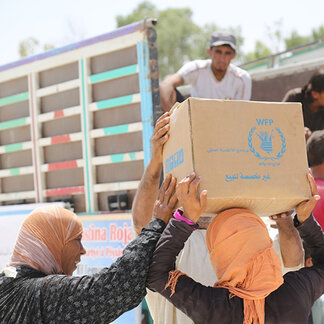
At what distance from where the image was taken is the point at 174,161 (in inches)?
70.9

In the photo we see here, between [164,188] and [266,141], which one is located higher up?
[266,141]

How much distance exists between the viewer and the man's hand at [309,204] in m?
1.71

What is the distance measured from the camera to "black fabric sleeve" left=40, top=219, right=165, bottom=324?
1.58 meters

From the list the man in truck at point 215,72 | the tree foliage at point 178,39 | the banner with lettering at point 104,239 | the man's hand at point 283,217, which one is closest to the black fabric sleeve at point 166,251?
the man's hand at point 283,217

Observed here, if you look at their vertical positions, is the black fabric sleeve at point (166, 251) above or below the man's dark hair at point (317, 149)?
below

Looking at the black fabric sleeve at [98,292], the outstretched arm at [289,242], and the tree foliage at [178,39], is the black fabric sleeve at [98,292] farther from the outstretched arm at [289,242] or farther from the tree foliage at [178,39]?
the tree foliage at [178,39]

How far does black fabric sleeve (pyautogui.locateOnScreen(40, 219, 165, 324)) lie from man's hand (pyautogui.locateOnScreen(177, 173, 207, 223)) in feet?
0.64

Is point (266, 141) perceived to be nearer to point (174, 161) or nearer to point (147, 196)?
point (174, 161)

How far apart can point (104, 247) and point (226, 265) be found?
5.33 feet

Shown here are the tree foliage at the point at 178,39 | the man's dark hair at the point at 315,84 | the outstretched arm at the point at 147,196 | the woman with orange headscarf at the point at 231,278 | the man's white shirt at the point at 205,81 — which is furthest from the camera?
the tree foliage at the point at 178,39

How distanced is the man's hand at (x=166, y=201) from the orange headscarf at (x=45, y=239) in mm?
383

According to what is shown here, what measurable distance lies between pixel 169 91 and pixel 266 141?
175 cm

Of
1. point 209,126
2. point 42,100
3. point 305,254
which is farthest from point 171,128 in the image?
point 42,100

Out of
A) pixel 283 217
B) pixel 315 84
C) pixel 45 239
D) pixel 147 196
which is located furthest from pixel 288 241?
pixel 315 84
